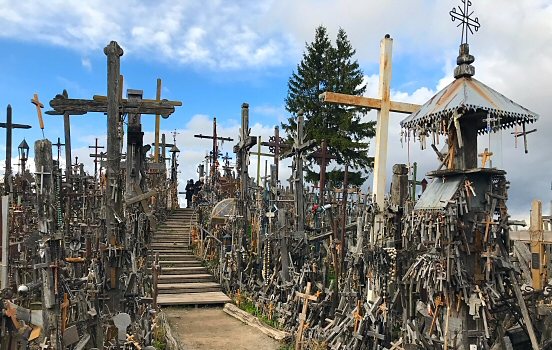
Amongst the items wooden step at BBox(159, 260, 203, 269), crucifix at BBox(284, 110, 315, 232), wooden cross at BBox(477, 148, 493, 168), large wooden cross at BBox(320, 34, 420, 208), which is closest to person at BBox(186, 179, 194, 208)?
wooden step at BBox(159, 260, 203, 269)

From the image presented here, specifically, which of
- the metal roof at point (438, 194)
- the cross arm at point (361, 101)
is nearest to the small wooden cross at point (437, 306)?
the metal roof at point (438, 194)

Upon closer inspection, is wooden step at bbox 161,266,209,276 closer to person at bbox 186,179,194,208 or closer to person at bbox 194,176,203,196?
person at bbox 186,179,194,208

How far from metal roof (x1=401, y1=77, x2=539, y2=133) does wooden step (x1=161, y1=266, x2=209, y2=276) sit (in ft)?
35.7

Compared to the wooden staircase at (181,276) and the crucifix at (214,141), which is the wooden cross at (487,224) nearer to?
the wooden staircase at (181,276)

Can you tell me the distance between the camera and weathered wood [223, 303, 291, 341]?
9927 millimetres

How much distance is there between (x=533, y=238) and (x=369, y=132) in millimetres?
18722

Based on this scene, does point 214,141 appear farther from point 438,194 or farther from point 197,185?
Answer: point 438,194

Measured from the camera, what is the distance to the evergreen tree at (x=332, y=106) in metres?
28.0

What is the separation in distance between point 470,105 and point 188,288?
1075cm

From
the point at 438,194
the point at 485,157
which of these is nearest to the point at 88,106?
the point at 438,194

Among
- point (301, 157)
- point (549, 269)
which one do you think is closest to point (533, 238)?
point (549, 269)

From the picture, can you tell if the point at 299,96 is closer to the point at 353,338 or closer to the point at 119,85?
the point at 119,85

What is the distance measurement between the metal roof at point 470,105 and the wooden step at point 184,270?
35.7ft

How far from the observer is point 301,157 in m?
14.3
